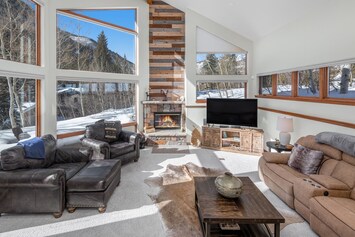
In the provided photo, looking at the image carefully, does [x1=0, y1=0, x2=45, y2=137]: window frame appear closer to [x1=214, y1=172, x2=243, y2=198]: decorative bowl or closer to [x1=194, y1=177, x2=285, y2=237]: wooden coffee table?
[x1=194, y1=177, x2=285, y2=237]: wooden coffee table

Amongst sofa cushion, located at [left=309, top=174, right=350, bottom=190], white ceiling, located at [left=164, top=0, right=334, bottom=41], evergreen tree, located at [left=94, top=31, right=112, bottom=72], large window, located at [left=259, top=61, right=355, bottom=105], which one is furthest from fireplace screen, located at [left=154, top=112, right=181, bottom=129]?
sofa cushion, located at [left=309, top=174, right=350, bottom=190]

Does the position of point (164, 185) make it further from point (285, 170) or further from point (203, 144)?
point (203, 144)

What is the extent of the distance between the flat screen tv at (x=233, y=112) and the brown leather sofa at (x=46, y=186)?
12.4 ft

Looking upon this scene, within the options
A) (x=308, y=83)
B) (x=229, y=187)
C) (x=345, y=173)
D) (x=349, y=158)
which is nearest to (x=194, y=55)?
(x=308, y=83)

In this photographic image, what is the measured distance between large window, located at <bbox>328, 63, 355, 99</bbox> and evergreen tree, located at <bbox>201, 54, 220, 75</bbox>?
11.5ft

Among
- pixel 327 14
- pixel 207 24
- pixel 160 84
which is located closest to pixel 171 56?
pixel 160 84

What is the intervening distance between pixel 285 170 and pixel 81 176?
2.98 m

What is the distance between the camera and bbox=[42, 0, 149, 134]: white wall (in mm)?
5125

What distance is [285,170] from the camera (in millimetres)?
3598

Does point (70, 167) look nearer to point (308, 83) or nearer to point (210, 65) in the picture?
point (308, 83)

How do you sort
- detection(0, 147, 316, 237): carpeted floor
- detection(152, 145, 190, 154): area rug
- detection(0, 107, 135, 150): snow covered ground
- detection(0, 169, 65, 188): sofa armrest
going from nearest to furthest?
detection(0, 147, 316, 237): carpeted floor < detection(0, 169, 65, 188): sofa armrest < detection(0, 107, 135, 150): snow covered ground < detection(152, 145, 190, 154): area rug

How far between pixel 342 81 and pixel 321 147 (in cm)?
118

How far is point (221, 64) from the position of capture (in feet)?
23.6

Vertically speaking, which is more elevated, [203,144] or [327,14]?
[327,14]
